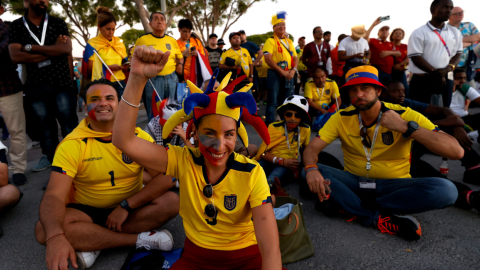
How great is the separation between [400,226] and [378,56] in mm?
5477

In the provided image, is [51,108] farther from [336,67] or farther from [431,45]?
[336,67]

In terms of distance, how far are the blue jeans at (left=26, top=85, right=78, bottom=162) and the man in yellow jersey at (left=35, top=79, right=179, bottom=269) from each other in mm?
1990

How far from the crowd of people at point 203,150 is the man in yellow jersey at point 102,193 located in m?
0.01

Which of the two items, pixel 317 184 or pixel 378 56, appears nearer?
pixel 317 184

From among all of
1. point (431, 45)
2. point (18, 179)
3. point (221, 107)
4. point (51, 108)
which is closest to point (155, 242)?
point (221, 107)

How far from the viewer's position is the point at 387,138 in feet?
9.36

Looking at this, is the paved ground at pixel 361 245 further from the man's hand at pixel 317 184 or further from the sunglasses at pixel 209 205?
the sunglasses at pixel 209 205

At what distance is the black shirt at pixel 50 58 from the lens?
3.88 meters

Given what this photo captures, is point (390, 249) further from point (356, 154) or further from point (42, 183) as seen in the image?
point (42, 183)

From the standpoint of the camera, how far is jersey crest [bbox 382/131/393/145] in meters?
2.84

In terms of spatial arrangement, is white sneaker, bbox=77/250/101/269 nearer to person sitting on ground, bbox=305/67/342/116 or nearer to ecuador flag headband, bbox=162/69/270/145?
ecuador flag headband, bbox=162/69/270/145

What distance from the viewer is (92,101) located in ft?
8.17

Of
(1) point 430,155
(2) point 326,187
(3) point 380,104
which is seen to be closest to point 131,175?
(2) point 326,187

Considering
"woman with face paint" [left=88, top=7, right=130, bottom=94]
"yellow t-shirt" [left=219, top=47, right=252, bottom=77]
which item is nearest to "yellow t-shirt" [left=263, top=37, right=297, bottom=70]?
"yellow t-shirt" [left=219, top=47, right=252, bottom=77]
